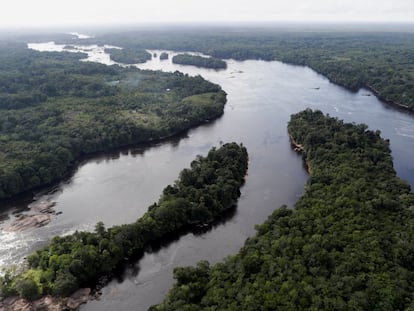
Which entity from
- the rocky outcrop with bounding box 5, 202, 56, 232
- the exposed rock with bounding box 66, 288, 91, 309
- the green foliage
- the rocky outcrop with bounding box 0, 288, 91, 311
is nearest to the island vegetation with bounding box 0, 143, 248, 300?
the green foliage

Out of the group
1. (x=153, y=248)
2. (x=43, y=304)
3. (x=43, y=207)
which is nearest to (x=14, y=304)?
(x=43, y=304)

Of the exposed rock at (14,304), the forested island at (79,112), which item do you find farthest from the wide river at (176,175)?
the exposed rock at (14,304)

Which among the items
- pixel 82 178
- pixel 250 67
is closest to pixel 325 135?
pixel 82 178

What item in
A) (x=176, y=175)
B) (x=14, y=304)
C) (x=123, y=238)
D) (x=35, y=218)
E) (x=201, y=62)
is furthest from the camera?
(x=201, y=62)

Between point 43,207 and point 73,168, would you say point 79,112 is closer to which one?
point 73,168

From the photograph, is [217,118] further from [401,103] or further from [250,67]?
[250,67]

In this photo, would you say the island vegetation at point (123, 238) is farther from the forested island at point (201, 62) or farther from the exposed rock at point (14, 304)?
the forested island at point (201, 62)
